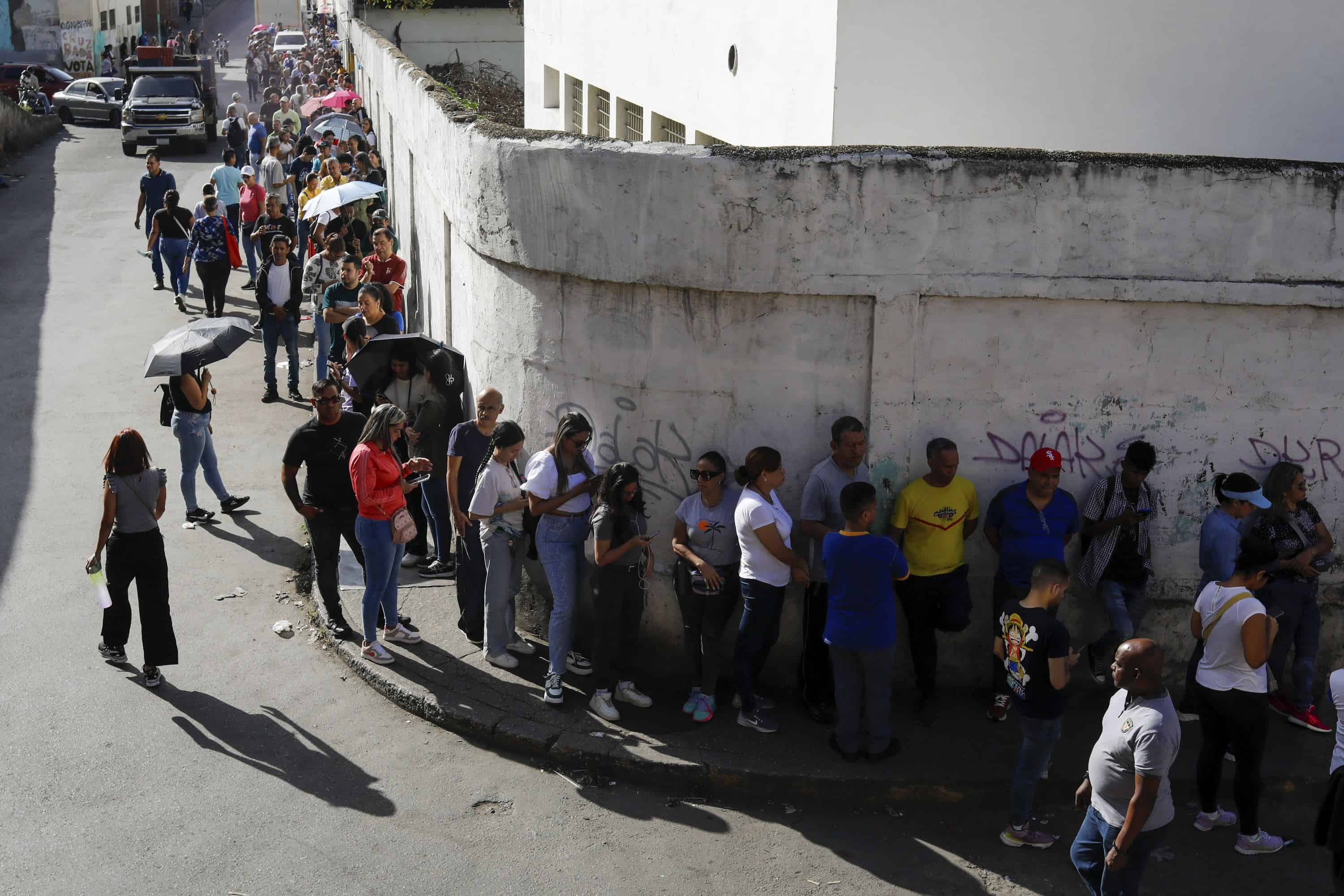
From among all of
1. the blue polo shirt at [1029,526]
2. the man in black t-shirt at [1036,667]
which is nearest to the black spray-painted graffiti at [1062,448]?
the blue polo shirt at [1029,526]

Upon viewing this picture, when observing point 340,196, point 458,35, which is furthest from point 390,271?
point 458,35

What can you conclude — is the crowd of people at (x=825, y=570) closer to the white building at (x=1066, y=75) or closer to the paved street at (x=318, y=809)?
the paved street at (x=318, y=809)

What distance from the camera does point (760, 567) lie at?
6.93 meters

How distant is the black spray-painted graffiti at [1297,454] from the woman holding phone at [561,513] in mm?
3765

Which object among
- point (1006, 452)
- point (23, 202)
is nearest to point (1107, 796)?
point (1006, 452)

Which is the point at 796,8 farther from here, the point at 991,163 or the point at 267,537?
the point at 267,537

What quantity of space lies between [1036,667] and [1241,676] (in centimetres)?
105

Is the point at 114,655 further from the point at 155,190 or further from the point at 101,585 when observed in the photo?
the point at 155,190

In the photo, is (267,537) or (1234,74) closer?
(1234,74)

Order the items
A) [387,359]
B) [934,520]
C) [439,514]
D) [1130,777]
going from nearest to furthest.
A: [1130,777] < [934,520] < [439,514] < [387,359]

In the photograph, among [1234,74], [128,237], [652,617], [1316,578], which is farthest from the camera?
[128,237]

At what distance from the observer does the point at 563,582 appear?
7.32 metres

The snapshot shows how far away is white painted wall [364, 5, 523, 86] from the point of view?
3014 cm

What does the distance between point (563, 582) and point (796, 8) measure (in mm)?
4290
